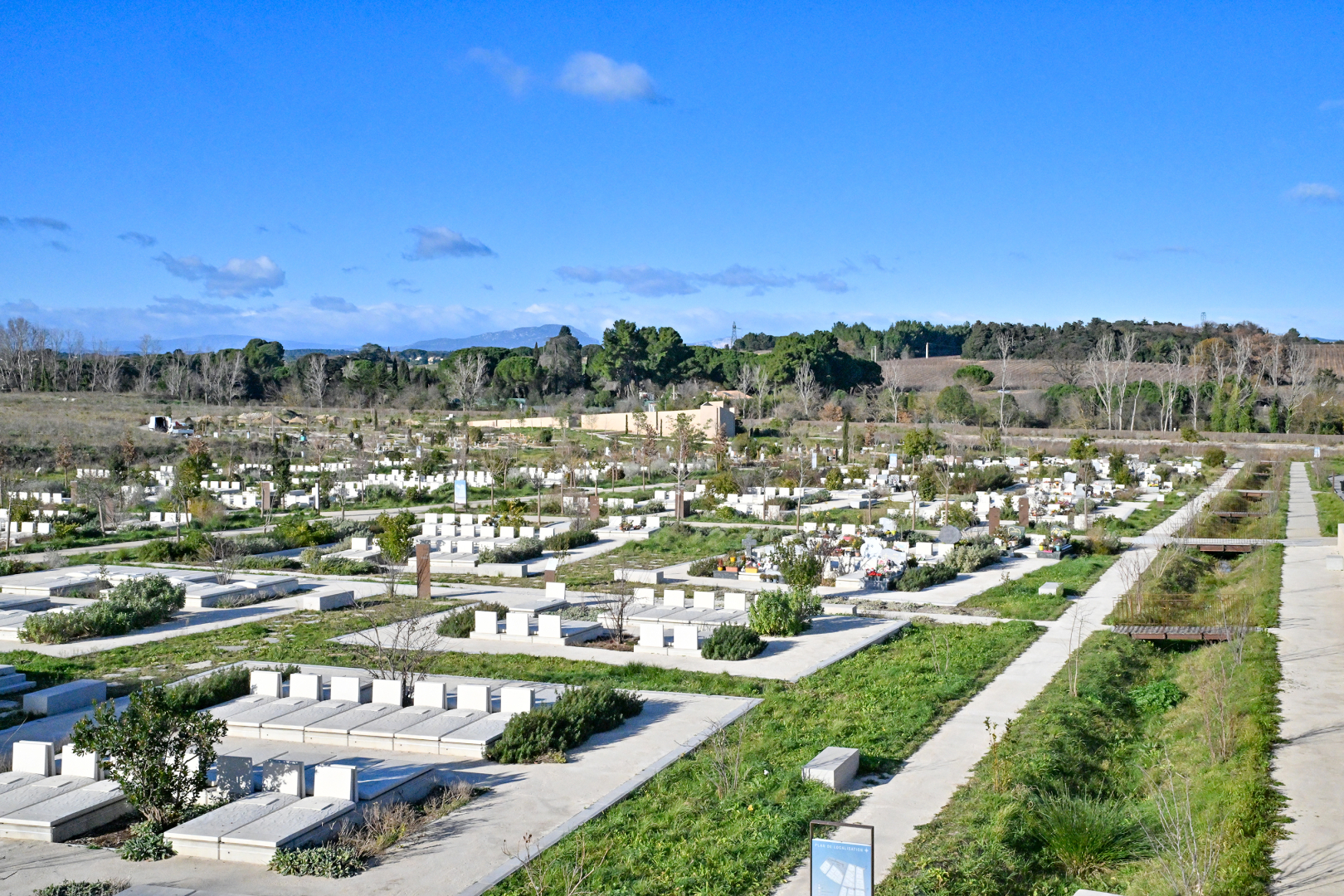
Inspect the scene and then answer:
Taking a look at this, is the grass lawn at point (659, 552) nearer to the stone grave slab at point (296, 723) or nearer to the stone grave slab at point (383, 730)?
the stone grave slab at point (296, 723)

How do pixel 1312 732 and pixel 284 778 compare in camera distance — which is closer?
pixel 284 778

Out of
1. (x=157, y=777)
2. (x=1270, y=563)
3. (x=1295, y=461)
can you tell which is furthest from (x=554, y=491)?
(x=1295, y=461)

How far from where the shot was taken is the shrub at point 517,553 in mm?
24375

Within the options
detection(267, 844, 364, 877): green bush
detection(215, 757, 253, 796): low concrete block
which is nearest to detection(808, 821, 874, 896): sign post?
detection(267, 844, 364, 877): green bush

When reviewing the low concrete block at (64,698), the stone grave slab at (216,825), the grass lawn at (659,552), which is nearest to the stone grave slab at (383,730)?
the stone grave slab at (216,825)

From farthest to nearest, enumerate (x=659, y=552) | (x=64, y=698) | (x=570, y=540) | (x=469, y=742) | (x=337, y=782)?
1. (x=570, y=540)
2. (x=659, y=552)
3. (x=64, y=698)
4. (x=469, y=742)
5. (x=337, y=782)

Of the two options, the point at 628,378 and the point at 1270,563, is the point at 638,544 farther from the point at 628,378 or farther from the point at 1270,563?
the point at 628,378

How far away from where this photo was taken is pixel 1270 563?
2278 centimetres

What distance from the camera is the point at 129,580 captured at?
18.9 m

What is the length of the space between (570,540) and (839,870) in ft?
70.7

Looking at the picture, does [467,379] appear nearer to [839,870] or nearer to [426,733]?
[426,733]

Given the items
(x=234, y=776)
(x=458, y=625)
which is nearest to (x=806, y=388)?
(x=458, y=625)

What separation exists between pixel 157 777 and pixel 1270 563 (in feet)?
71.1

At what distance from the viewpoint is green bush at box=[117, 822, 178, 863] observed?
25.8ft
